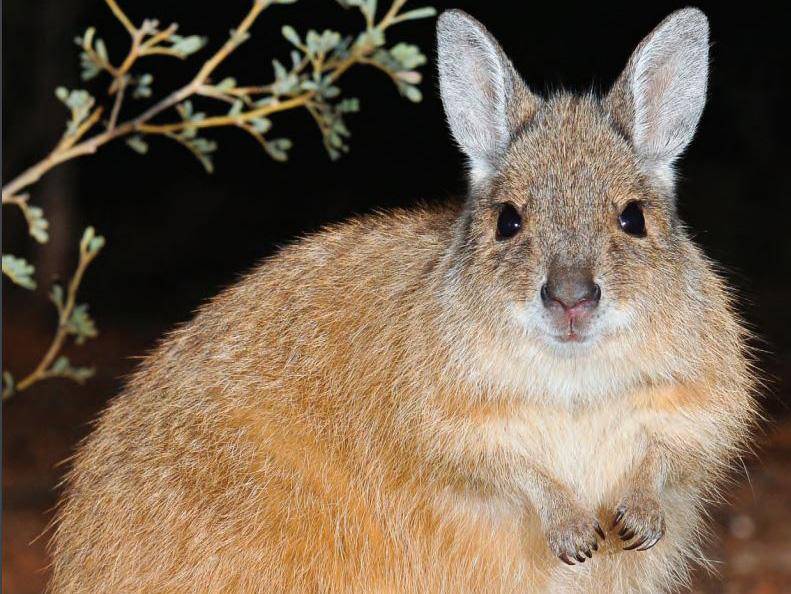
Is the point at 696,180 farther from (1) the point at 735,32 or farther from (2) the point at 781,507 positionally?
(2) the point at 781,507

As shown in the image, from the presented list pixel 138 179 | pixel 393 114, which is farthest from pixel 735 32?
pixel 138 179

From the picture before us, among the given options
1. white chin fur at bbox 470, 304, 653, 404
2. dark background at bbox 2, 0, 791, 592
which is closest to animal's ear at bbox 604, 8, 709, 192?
white chin fur at bbox 470, 304, 653, 404

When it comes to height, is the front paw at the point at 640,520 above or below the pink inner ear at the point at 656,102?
below

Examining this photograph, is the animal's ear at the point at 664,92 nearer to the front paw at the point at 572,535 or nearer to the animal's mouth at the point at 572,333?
the animal's mouth at the point at 572,333

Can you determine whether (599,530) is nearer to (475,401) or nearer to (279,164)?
(475,401)

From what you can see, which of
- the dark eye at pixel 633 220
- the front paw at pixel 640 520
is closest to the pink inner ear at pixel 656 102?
the dark eye at pixel 633 220

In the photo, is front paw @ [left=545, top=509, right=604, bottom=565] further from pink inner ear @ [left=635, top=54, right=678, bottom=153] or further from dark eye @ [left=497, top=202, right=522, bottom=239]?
pink inner ear @ [left=635, top=54, right=678, bottom=153]

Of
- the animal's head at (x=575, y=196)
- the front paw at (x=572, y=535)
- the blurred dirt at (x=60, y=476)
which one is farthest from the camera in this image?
the blurred dirt at (x=60, y=476)

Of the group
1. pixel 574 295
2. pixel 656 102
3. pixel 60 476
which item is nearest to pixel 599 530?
pixel 574 295
